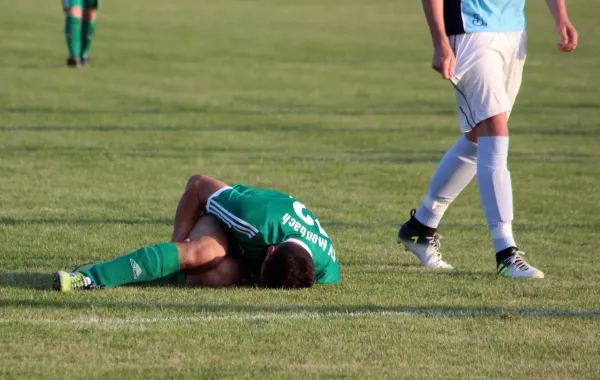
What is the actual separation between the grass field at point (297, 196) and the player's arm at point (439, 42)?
1.12m

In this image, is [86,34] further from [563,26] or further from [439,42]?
[439,42]

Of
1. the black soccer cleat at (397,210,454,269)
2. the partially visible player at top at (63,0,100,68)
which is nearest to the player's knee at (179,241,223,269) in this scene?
the black soccer cleat at (397,210,454,269)

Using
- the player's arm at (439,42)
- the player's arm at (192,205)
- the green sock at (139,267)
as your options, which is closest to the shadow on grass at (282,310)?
the green sock at (139,267)

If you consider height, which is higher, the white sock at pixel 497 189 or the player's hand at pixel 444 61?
the player's hand at pixel 444 61

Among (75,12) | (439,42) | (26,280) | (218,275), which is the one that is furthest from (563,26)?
(75,12)

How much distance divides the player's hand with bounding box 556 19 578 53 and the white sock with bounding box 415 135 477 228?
757 millimetres

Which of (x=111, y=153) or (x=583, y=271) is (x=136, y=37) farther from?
(x=583, y=271)

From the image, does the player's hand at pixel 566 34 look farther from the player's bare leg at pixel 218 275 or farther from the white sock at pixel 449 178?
the player's bare leg at pixel 218 275

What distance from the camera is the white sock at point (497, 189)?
21.9 ft

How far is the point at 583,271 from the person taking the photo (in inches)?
276

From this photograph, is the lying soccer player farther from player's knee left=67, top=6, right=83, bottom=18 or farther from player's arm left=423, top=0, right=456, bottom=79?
player's knee left=67, top=6, right=83, bottom=18

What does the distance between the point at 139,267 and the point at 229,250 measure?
0.51 metres

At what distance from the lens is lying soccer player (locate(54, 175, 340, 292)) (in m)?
5.94

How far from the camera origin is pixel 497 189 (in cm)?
669
